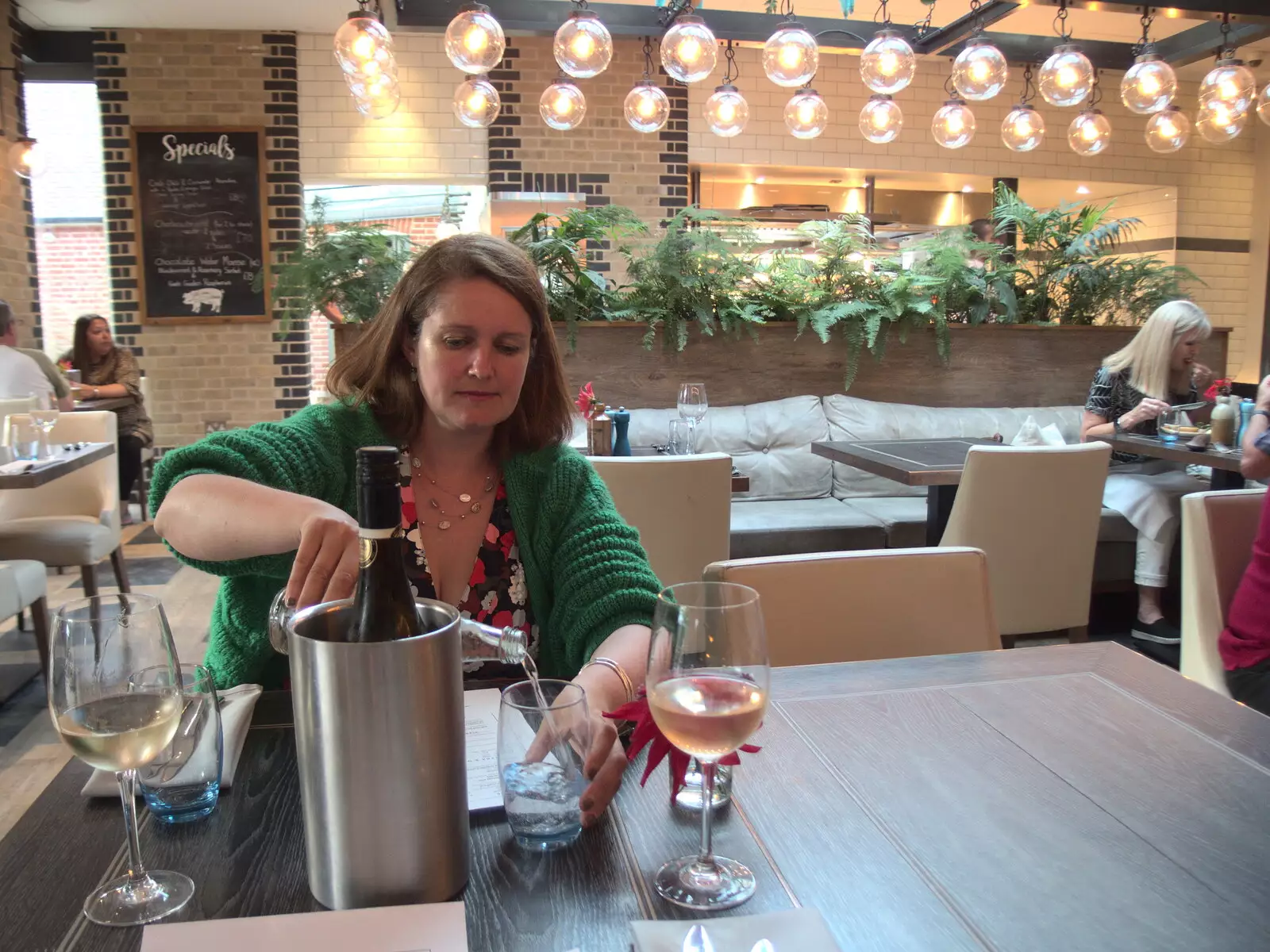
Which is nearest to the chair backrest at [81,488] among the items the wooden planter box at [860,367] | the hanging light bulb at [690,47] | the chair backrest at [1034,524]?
the wooden planter box at [860,367]

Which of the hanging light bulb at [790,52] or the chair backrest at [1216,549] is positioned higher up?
the hanging light bulb at [790,52]

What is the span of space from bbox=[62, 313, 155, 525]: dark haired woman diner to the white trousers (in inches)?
223

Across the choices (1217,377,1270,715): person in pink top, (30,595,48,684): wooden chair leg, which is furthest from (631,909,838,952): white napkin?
(30,595,48,684): wooden chair leg

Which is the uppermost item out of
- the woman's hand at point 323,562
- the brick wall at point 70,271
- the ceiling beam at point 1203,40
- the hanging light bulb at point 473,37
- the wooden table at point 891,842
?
the ceiling beam at point 1203,40

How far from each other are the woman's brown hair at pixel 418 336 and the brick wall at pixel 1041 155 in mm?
5995

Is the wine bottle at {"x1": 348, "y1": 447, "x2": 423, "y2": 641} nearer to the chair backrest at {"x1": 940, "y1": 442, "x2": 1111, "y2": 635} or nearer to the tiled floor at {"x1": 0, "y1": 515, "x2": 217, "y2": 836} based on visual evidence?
the tiled floor at {"x1": 0, "y1": 515, "x2": 217, "y2": 836}

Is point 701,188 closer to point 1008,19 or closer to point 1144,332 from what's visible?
point 1008,19

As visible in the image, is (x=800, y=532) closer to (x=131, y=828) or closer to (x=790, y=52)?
(x=790, y=52)

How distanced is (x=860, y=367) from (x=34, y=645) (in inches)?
159

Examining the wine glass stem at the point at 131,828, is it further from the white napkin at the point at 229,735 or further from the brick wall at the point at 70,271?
the brick wall at the point at 70,271

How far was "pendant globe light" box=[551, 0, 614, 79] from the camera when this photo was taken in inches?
139

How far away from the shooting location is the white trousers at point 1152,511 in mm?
3783

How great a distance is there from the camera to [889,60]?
11.9ft

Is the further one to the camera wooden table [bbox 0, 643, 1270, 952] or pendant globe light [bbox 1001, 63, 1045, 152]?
pendant globe light [bbox 1001, 63, 1045, 152]
